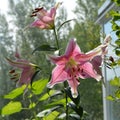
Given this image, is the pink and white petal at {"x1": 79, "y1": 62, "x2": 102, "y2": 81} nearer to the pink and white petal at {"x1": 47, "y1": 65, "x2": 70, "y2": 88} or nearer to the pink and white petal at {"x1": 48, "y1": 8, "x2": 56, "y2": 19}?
the pink and white petal at {"x1": 47, "y1": 65, "x2": 70, "y2": 88}

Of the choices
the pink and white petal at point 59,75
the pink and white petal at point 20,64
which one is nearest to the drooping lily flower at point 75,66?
the pink and white petal at point 59,75

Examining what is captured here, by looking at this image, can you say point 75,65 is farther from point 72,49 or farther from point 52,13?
point 52,13

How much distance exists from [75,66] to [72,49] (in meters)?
0.04

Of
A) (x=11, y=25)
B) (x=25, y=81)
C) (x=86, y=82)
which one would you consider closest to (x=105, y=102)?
(x=25, y=81)

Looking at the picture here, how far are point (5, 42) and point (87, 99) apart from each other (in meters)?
2.74

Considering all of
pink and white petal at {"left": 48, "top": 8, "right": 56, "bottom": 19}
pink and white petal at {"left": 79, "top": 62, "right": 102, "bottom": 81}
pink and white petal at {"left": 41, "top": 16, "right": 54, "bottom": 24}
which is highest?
pink and white petal at {"left": 48, "top": 8, "right": 56, "bottom": 19}

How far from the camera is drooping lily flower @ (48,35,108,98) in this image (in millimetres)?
668

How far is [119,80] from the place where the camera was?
1.22m

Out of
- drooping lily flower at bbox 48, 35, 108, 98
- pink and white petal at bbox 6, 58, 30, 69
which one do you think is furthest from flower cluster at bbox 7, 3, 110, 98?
pink and white petal at bbox 6, 58, 30, 69

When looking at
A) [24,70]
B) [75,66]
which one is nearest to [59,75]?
[75,66]

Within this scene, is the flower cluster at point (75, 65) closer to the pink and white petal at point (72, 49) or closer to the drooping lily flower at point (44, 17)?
the pink and white petal at point (72, 49)

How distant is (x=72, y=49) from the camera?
2.14ft

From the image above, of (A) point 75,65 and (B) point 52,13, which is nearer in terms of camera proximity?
(A) point 75,65

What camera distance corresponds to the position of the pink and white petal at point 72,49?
64cm
